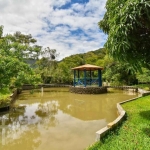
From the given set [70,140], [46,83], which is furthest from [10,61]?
[46,83]

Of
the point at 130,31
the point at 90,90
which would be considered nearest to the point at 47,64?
the point at 90,90

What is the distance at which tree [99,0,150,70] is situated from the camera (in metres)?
4.03

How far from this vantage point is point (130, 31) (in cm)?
439

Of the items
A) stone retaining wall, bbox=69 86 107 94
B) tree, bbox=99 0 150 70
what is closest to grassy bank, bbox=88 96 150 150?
tree, bbox=99 0 150 70

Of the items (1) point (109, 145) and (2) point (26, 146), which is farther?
(2) point (26, 146)

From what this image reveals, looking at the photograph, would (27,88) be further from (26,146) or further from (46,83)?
(26,146)

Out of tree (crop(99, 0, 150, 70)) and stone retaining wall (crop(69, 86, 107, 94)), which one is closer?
tree (crop(99, 0, 150, 70))

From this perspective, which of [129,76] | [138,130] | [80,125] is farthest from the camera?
[129,76]

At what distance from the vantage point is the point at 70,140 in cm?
477

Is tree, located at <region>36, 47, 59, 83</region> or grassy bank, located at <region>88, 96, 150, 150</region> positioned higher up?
tree, located at <region>36, 47, 59, 83</region>

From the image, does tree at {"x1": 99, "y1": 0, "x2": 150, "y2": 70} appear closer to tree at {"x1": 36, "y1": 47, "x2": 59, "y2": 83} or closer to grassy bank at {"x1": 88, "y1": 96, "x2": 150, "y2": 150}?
grassy bank at {"x1": 88, "y1": 96, "x2": 150, "y2": 150}

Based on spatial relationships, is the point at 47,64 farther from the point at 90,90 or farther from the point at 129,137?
the point at 129,137

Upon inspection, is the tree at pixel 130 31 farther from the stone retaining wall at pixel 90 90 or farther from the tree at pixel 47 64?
the tree at pixel 47 64

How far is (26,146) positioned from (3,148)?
60cm
